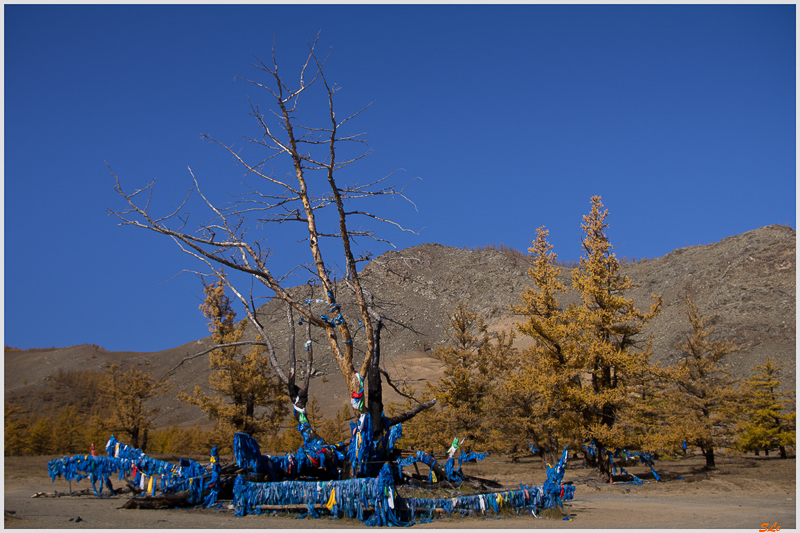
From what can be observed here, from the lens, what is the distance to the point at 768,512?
11203 mm

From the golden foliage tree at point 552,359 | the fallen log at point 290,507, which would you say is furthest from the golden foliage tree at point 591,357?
the fallen log at point 290,507

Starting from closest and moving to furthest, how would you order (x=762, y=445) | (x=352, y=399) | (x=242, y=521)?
1. (x=242, y=521)
2. (x=352, y=399)
3. (x=762, y=445)

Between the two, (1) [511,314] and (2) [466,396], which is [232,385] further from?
(1) [511,314]

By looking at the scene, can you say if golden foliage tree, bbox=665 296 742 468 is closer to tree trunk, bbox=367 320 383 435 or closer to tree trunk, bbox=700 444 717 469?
tree trunk, bbox=700 444 717 469

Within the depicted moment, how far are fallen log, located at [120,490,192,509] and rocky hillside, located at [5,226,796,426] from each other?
31591mm

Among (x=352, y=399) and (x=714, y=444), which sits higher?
(x=352, y=399)

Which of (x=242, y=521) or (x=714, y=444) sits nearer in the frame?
(x=242, y=521)

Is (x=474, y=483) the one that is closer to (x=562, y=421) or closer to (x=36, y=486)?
(x=562, y=421)

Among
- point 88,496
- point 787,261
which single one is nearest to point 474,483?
point 88,496

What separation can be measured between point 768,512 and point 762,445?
24622 mm

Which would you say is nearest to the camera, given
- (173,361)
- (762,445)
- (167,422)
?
(762,445)

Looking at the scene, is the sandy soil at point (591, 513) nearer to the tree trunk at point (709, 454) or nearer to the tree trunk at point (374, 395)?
the tree trunk at point (374, 395)

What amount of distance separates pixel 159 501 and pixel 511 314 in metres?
84.7

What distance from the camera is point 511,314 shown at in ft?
300
